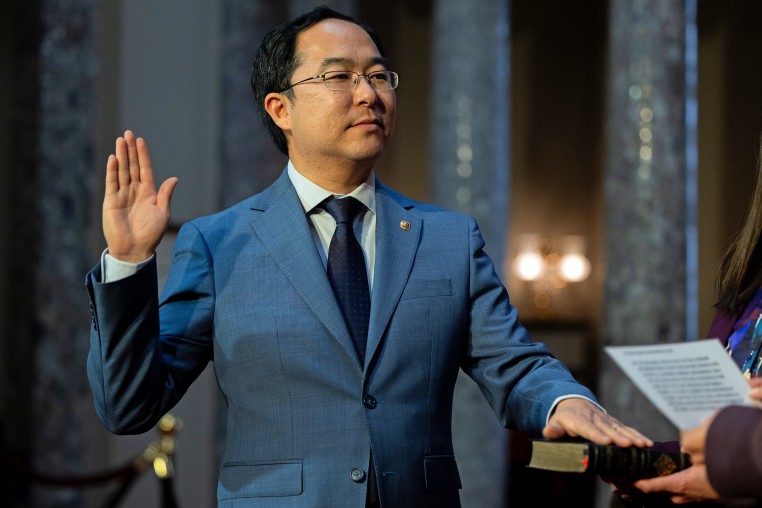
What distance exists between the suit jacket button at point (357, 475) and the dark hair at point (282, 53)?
0.91 metres

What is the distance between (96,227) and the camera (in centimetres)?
671

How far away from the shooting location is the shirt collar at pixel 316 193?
250 cm

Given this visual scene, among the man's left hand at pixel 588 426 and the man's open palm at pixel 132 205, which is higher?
the man's open palm at pixel 132 205

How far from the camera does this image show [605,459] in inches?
75.3

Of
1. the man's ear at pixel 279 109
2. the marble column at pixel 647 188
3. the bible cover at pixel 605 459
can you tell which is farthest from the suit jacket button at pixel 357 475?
the marble column at pixel 647 188

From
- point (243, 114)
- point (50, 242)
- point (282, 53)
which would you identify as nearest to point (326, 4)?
point (243, 114)

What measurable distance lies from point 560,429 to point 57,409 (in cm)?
490

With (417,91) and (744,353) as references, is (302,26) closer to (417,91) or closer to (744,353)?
(744,353)

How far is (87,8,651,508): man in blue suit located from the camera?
2.19 metres

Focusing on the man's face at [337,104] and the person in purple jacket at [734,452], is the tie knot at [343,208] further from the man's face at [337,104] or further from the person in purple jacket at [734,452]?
the person in purple jacket at [734,452]

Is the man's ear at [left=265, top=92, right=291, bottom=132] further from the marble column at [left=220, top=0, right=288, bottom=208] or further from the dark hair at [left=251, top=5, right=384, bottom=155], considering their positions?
the marble column at [left=220, top=0, right=288, bottom=208]

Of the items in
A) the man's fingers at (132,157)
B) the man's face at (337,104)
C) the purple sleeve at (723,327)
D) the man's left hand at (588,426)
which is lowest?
the man's left hand at (588,426)

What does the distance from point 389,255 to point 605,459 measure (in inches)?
29.1

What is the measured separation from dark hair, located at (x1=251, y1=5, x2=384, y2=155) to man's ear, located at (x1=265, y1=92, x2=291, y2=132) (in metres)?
0.02
